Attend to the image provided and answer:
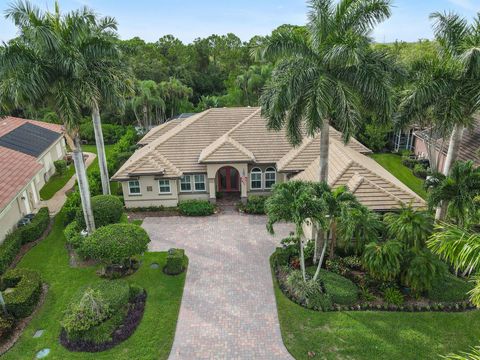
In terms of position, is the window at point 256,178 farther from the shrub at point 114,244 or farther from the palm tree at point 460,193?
the palm tree at point 460,193

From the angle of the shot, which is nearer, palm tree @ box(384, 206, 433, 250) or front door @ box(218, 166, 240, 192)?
palm tree @ box(384, 206, 433, 250)

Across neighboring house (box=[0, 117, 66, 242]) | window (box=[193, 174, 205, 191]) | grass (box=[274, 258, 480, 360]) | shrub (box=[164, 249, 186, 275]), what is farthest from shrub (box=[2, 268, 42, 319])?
window (box=[193, 174, 205, 191])

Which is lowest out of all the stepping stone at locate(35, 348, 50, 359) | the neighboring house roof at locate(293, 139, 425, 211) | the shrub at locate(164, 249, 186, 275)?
the stepping stone at locate(35, 348, 50, 359)

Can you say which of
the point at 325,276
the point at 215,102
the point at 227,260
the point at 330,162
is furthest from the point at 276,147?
the point at 215,102

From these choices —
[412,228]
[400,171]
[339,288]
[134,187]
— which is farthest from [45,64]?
[400,171]

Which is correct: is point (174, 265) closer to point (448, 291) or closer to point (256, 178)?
point (256, 178)

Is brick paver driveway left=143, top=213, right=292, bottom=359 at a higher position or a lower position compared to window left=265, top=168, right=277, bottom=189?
lower

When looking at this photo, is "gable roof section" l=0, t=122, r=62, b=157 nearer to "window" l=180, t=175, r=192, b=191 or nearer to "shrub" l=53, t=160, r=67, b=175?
"shrub" l=53, t=160, r=67, b=175
